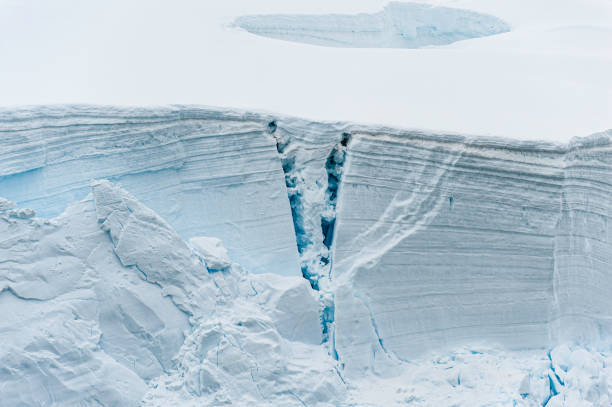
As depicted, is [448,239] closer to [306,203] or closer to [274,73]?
[306,203]

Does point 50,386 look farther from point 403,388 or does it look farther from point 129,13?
point 129,13

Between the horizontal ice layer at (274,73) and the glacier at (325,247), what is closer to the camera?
the glacier at (325,247)

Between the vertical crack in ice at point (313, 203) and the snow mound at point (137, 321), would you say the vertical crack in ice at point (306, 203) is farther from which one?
the snow mound at point (137, 321)

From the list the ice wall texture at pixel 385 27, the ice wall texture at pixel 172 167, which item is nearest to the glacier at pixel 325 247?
the ice wall texture at pixel 172 167

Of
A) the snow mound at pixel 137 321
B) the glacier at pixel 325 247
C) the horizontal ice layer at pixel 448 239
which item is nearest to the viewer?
the snow mound at pixel 137 321

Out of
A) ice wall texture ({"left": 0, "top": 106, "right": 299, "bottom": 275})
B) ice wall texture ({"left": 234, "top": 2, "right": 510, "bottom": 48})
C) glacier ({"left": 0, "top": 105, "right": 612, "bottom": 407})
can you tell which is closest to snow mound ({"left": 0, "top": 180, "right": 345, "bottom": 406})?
glacier ({"left": 0, "top": 105, "right": 612, "bottom": 407})

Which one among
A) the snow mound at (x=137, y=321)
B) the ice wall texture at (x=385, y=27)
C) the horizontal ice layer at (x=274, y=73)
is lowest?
the snow mound at (x=137, y=321)
